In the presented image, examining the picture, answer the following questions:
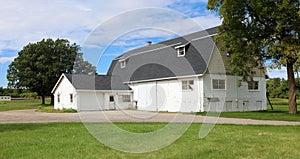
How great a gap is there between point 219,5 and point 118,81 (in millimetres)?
15804

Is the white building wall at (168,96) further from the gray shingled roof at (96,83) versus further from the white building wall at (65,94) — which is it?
the white building wall at (65,94)

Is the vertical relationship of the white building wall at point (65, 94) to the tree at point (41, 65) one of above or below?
below

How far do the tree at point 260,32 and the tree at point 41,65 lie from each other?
26.4 meters

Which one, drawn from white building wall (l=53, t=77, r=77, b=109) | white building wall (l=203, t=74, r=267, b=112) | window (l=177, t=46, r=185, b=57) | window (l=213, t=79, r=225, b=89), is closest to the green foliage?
white building wall (l=203, t=74, r=267, b=112)

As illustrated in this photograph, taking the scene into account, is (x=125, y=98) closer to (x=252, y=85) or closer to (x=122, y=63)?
(x=122, y=63)

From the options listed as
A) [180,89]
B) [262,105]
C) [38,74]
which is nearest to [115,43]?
[180,89]

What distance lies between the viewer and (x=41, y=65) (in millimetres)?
45312

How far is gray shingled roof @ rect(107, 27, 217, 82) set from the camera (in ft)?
89.8

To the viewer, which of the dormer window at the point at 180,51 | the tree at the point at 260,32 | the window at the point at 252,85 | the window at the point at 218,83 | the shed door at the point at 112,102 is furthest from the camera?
the shed door at the point at 112,102

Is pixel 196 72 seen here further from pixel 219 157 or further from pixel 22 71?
pixel 22 71

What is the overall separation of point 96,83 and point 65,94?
4224 millimetres

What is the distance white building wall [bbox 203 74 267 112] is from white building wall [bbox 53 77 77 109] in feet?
45.2

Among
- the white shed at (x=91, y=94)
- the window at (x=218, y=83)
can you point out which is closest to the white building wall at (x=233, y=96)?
the window at (x=218, y=83)

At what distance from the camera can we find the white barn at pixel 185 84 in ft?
88.3
